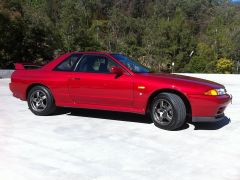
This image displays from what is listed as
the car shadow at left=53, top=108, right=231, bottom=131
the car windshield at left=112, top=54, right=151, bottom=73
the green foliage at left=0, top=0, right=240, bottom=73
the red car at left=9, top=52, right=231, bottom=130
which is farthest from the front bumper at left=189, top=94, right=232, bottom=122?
the green foliage at left=0, top=0, right=240, bottom=73

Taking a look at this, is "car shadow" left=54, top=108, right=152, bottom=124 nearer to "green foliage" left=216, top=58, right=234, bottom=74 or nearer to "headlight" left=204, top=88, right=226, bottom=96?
"headlight" left=204, top=88, right=226, bottom=96

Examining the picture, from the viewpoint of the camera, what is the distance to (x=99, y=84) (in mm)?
7438

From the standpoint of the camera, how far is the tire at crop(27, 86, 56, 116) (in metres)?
8.09

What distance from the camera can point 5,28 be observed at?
85.2 ft

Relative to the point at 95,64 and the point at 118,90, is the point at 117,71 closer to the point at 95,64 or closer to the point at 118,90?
the point at 118,90

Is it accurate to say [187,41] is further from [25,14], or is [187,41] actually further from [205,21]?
[205,21]

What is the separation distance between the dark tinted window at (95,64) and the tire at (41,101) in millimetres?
890

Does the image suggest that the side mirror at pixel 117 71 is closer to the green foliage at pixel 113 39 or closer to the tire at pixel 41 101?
the tire at pixel 41 101

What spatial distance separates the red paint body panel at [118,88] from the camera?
22.2ft

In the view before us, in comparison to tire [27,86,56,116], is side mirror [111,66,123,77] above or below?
above

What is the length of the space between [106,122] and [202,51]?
27056 millimetres

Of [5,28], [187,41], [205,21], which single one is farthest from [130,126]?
[205,21]

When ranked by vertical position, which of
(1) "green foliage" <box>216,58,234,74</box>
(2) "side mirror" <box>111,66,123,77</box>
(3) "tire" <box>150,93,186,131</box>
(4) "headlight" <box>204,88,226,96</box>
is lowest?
(1) "green foliage" <box>216,58,234,74</box>

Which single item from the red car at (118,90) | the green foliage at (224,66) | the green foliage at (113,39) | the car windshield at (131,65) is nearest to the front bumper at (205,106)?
the red car at (118,90)
